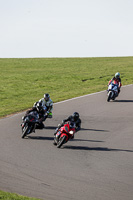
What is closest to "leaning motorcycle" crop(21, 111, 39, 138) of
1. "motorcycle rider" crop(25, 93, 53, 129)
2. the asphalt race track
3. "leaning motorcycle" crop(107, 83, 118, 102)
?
the asphalt race track

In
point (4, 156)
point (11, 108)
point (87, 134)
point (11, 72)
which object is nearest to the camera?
point (4, 156)

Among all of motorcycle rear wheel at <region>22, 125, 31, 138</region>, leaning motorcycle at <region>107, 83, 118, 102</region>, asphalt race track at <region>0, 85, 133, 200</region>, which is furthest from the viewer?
leaning motorcycle at <region>107, 83, 118, 102</region>

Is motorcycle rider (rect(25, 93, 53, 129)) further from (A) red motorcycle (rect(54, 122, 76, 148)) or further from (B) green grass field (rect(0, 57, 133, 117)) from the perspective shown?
(B) green grass field (rect(0, 57, 133, 117))

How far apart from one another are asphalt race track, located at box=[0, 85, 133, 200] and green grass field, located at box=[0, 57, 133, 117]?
6095 mm

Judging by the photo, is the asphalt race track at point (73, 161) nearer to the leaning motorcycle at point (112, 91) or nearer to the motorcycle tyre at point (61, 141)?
the motorcycle tyre at point (61, 141)

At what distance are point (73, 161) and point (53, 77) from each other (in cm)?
2889

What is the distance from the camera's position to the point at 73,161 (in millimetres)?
13703

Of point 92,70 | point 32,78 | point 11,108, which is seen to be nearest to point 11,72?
point 32,78

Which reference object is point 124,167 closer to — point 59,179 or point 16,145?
point 59,179

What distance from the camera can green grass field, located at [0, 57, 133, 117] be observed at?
29891 millimetres

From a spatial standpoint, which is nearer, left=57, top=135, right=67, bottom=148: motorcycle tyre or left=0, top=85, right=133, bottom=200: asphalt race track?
left=0, top=85, right=133, bottom=200: asphalt race track

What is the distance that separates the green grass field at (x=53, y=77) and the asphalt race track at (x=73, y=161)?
6095 millimetres

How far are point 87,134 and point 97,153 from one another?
299 centimetres

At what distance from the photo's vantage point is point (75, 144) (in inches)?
630
